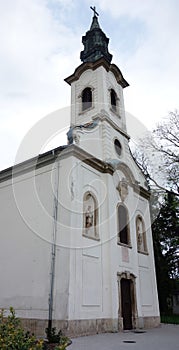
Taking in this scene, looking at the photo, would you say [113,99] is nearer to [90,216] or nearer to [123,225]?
[123,225]

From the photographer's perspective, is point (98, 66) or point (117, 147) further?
point (98, 66)

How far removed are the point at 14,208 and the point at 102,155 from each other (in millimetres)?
5268

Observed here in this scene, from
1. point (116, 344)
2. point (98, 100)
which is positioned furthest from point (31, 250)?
point (98, 100)

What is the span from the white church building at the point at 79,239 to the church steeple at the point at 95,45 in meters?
5.42

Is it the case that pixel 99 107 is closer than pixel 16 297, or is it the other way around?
pixel 16 297

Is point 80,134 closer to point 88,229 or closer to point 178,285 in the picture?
point 88,229

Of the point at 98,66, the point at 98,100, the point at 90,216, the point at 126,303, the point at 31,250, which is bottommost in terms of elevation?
the point at 126,303

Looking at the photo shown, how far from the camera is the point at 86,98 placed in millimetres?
18906

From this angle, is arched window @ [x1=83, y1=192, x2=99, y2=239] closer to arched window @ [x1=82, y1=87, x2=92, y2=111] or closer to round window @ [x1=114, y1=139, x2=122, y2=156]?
round window @ [x1=114, y1=139, x2=122, y2=156]

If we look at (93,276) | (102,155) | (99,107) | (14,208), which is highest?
(99,107)

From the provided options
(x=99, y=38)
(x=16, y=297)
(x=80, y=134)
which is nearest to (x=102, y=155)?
(x=80, y=134)

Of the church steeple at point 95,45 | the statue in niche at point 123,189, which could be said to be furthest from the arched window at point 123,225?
the church steeple at point 95,45

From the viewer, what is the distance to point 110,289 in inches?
470

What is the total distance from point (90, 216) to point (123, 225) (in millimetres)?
2787
